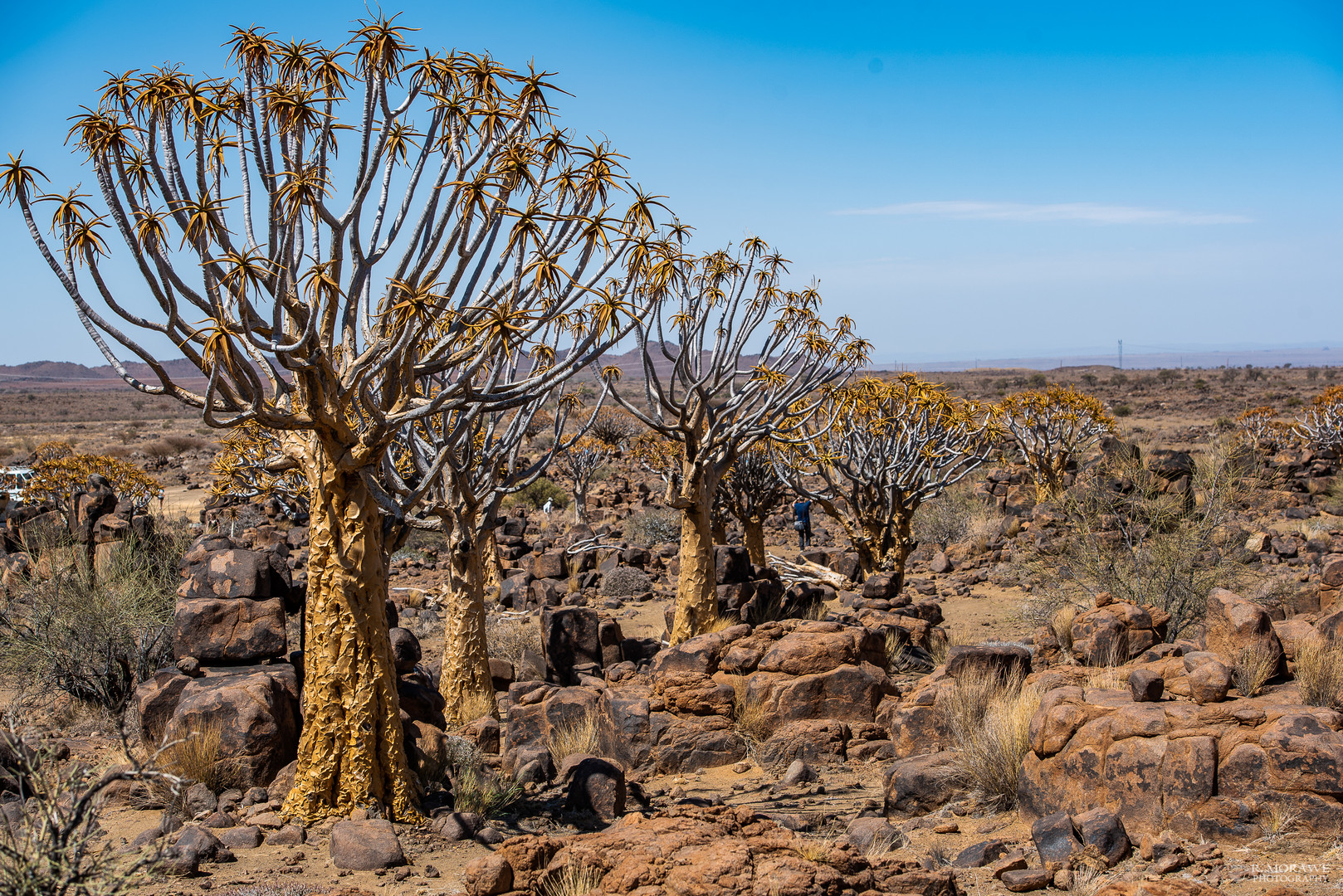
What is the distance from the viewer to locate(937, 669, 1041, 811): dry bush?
6301 mm

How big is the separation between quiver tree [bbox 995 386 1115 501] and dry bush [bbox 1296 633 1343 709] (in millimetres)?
18028

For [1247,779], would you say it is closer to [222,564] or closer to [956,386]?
[222,564]

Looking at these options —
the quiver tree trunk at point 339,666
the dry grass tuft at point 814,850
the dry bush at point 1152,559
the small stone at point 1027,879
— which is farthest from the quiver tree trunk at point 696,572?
the small stone at point 1027,879

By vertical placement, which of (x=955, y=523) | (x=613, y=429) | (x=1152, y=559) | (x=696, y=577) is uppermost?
(x=613, y=429)

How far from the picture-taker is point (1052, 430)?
24.5 meters

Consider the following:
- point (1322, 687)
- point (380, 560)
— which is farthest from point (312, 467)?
point (1322, 687)

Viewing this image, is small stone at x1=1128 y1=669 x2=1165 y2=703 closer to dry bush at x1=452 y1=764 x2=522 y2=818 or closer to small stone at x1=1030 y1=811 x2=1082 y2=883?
small stone at x1=1030 y1=811 x2=1082 y2=883

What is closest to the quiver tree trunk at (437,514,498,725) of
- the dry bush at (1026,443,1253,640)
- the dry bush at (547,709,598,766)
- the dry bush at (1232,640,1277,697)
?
the dry bush at (547,709,598,766)

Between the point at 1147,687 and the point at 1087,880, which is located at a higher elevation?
the point at 1147,687

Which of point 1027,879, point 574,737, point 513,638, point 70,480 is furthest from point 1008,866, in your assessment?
point 70,480

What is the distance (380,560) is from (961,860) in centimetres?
432

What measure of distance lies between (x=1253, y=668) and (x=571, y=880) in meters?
5.31

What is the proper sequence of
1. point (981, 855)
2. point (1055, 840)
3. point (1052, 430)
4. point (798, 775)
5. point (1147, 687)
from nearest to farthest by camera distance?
point (1055, 840)
point (981, 855)
point (1147, 687)
point (798, 775)
point (1052, 430)

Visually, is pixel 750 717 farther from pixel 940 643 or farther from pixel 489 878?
pixel 489 878
